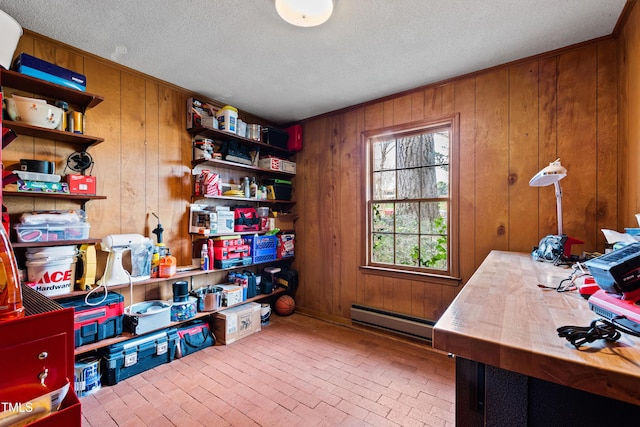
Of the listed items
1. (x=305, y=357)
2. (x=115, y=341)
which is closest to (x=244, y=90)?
(x=115, y=341)

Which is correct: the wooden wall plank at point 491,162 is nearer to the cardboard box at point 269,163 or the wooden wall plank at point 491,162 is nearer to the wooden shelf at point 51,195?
the cardboard box at point 269,163

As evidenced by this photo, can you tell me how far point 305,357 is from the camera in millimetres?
2547

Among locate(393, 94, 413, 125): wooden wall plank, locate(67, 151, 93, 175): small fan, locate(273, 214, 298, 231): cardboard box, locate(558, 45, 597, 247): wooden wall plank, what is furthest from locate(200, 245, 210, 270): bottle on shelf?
locate(558, 45, 597, 247): wooden wall plank

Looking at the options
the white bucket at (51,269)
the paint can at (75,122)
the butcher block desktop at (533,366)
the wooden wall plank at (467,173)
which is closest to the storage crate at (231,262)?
the white bucket at (51,269)

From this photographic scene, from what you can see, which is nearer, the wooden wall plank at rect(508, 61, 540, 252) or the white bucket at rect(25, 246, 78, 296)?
the white bucket at rect(25, 246, 78, 296)

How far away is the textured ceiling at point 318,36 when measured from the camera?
5.74 feet

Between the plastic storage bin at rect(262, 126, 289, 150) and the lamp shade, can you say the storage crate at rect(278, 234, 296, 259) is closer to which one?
the plastic storage bin at rect(262, 126, 289, 150)

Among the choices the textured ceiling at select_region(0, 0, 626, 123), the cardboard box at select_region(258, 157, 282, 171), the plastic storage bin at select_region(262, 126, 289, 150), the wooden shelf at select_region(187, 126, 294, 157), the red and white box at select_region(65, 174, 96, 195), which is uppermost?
the textured ceiling at select_region(0, 0, 626, 123)

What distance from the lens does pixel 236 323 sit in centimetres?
289

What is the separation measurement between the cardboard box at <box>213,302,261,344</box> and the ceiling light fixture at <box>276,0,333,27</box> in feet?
8.56

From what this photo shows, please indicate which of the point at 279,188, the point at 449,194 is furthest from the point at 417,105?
the point at 279,188

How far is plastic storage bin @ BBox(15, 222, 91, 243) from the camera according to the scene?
1831 millimetres

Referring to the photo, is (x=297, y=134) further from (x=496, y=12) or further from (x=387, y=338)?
(x=387, y=338)

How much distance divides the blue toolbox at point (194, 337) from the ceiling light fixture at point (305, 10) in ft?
8.88
